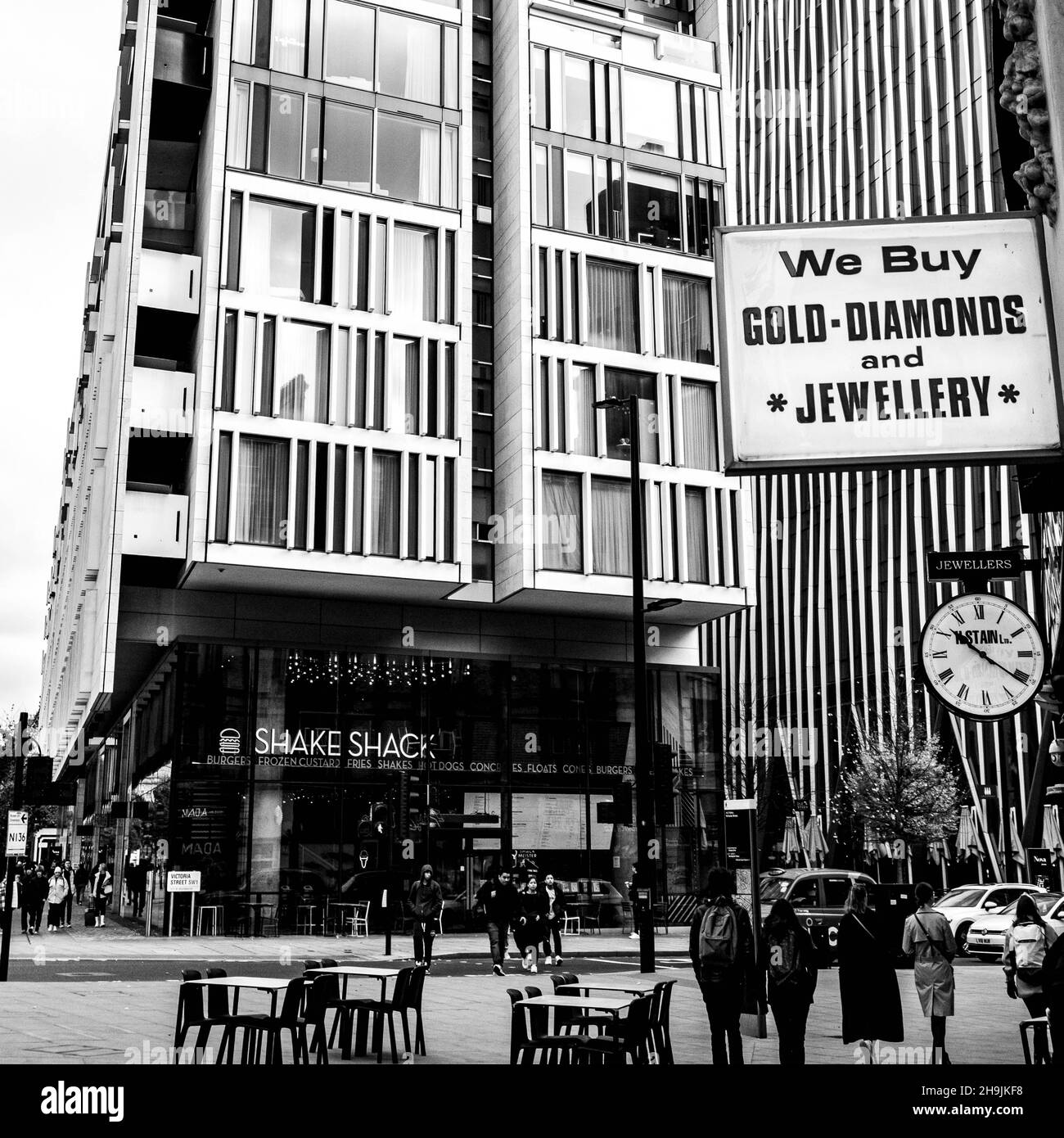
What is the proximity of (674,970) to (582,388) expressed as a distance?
747 inches

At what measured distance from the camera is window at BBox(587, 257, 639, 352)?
126 ft

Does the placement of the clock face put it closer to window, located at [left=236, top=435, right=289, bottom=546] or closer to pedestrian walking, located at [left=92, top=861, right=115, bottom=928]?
window, located at [left=236, top=435, right=289, bottom=546]

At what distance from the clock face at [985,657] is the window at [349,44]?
33.3 meters

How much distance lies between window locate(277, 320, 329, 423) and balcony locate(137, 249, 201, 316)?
2.75 meters

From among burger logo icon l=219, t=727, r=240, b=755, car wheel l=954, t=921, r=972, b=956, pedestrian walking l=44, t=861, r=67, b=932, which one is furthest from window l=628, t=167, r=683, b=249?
pedestrian walking l=44, t=861, r=67, b=932

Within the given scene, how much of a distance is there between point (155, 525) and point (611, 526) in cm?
1255

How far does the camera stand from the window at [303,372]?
34.4 meters

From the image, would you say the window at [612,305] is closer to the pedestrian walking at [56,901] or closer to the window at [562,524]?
the window at [562,524]

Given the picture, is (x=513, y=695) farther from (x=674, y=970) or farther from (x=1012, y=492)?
(x=1012, y=492)

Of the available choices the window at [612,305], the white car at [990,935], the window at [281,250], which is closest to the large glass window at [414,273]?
the window at [281,250]

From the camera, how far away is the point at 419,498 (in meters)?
35.2
